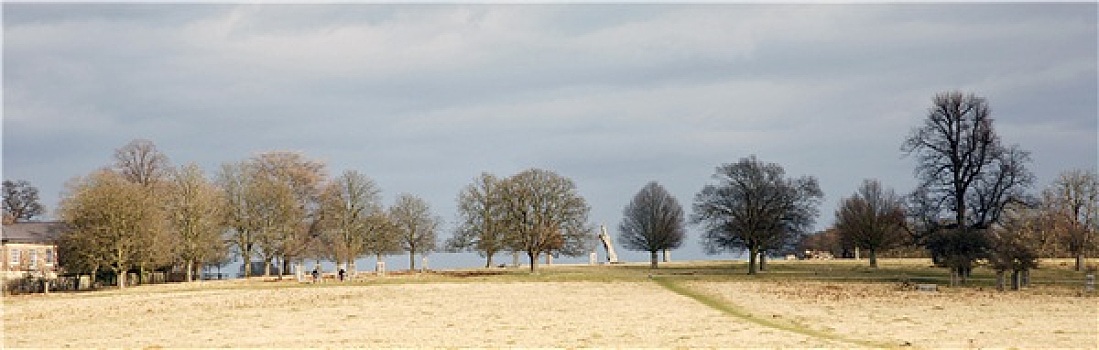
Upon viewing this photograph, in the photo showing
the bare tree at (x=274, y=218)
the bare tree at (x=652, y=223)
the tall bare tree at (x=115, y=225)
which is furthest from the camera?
the bare tree at (x=652, y=223)

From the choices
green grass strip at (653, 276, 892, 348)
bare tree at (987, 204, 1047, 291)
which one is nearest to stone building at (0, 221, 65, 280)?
green grass strip at (653, 276, 892, 348)

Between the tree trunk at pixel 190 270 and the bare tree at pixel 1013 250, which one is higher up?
the bare tree at pixel 1013 250

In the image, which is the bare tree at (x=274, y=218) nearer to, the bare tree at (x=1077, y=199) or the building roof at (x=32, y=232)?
the building roof at (x=32, y=232)

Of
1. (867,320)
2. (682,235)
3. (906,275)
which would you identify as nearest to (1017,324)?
(867,320)

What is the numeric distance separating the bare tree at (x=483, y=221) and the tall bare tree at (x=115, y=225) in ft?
94.0

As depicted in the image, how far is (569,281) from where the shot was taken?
70.5 m

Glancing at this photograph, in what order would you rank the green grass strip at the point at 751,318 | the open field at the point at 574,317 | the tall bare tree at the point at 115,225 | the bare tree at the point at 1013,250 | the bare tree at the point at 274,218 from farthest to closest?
the bare tree at the point at 274,218 → the tall bare tree at the point at 115,225 → the bare tree at the point at 1013,250 → the open field at the point at 574,317 → the green grass strip at the point at 751,318

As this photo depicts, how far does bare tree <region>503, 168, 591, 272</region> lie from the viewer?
8544 cm

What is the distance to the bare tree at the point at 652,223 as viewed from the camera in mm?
105062

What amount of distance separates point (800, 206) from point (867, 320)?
50061mm

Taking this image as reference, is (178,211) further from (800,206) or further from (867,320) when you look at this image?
(867,320)

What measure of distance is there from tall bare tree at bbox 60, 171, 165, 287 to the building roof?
1099 cm

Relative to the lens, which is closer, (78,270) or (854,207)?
(78,270)

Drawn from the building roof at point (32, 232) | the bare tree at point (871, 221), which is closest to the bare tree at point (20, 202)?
the building roof at point (32, 232)
